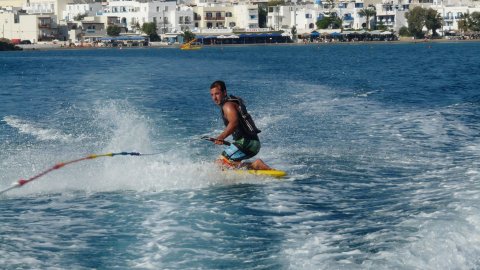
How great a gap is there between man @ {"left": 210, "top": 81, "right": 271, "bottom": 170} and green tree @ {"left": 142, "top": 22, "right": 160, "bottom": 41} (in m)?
161

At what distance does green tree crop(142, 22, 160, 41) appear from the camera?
17675cm

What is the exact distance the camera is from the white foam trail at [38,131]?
25.3 m

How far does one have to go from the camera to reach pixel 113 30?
17762 cm

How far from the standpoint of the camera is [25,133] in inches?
1061

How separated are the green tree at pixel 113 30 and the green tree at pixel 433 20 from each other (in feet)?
190

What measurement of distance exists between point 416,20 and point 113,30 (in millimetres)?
56739

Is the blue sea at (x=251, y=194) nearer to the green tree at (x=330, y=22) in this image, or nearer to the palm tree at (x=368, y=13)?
the green tree at (x=330, y=22)

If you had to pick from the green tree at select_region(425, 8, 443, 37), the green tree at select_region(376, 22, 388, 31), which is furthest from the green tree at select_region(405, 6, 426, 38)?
the green tree at select_region(376, 22, 388, 31)

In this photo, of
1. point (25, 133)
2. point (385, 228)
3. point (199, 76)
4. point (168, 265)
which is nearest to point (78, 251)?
point (168, 265)

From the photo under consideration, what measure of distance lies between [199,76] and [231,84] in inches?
467

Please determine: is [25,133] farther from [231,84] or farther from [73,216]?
[231,84]

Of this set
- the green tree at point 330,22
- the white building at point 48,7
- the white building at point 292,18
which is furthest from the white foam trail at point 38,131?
the white building at point 48,7

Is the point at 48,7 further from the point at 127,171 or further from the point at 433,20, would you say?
the point at 127,171

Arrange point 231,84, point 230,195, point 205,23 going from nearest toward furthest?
point 230,195 → point 231,84 → point 205,23
